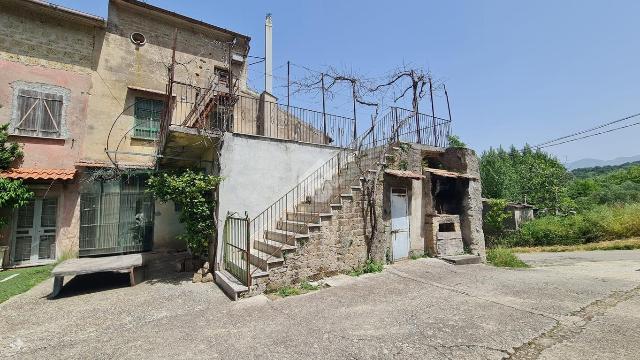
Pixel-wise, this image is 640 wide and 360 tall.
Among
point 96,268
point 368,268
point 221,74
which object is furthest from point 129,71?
point 368,268

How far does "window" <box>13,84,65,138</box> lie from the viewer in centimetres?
920

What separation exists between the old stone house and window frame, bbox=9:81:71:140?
3cm

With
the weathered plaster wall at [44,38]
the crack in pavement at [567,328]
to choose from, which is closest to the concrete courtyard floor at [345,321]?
the crack in pavement at [567,328]

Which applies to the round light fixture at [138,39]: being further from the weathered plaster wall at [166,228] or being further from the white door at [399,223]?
the white door at [399,223]

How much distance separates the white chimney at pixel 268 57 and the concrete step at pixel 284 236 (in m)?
6.53

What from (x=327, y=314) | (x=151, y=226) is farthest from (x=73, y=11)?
(x=327, y=314)

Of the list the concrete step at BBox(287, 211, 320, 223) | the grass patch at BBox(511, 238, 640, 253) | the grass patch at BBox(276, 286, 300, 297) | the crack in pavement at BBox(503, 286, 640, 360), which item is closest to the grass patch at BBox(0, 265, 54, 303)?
the grass patch at BBox(276, 286, 300, 297)

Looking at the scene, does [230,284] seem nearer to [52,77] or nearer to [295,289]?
[295,289]

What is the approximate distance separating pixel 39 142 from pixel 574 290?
49.5ft

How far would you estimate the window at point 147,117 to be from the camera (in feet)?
35.6

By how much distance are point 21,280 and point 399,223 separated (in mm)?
10184

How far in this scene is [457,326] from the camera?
14.2 ft

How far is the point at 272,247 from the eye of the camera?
6.78m

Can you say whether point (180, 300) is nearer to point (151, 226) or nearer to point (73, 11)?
point (151, 226)
